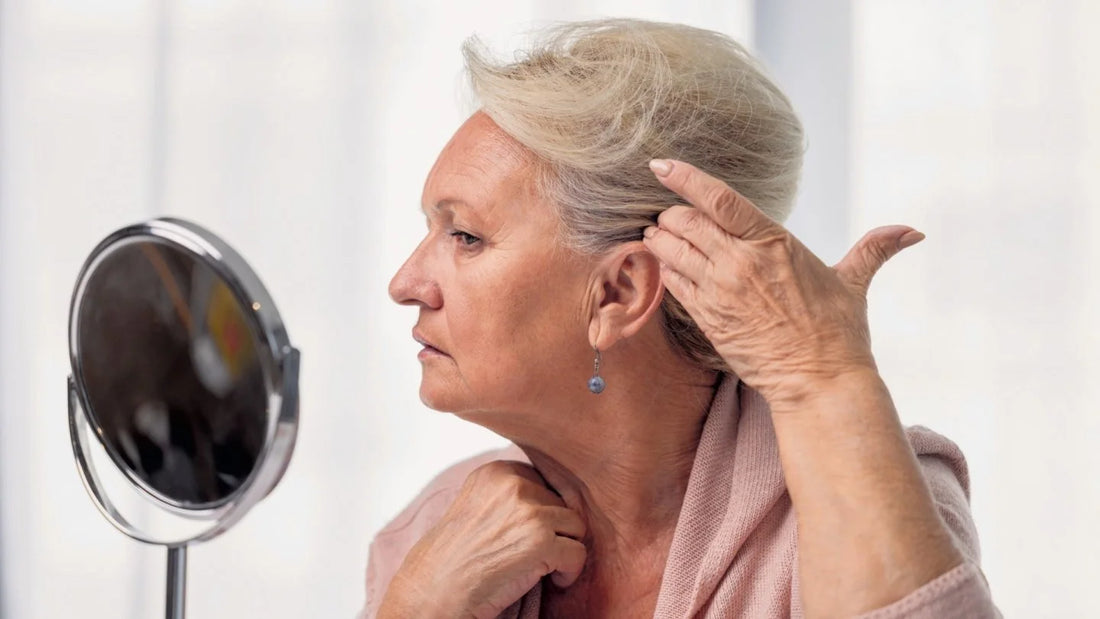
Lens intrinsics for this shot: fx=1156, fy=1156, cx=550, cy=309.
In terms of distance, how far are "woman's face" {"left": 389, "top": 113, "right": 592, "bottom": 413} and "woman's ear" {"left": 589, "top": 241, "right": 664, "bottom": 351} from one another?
0.02 m

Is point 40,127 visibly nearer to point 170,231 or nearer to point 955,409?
point 170,231

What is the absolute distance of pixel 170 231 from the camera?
833 mm

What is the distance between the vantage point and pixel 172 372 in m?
0.90

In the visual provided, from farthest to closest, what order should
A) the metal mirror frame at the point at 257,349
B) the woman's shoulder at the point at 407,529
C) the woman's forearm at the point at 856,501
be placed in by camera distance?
1. the woman's shoulder at the point at 407,529
2. the woman's forearm at the point at 856,501
3. the metal mirror frame at the point at 257,349

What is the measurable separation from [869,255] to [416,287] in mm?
554

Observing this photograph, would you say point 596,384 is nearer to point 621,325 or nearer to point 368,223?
point 621,325

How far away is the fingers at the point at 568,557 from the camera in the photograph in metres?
1.48

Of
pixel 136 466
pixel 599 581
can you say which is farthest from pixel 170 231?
pixel 599 581

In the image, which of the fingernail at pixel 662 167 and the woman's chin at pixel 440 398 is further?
the woman's chin at pixel 440 398

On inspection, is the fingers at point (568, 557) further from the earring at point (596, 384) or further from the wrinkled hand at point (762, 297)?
the wrinkled hand at point (762, 297)

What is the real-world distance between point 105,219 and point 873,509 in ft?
5.78

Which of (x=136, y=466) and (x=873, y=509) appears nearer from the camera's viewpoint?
(x=136, y=466)

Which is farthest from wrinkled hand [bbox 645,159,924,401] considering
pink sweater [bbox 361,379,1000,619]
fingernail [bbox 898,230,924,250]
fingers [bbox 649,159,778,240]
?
pink sweater [bbox 361,379,1000,619]

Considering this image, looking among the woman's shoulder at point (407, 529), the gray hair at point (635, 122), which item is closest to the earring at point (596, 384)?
the gray hair at point (635, 122)
